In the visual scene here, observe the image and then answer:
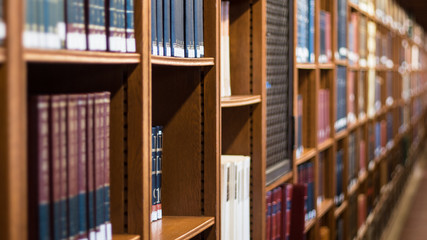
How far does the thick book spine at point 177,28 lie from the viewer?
5.88 ft

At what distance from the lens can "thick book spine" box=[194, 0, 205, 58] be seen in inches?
76.3

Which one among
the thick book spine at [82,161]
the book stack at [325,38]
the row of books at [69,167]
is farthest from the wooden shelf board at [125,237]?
the book stack at [325,38]

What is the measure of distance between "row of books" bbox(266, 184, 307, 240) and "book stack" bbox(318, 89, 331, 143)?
870mm

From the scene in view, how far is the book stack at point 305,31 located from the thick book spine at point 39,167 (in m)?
1.89

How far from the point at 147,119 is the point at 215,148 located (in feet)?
1.55

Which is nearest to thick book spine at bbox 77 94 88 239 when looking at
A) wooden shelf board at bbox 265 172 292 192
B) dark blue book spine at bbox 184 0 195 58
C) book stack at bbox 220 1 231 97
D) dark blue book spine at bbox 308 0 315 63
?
dark blue book spine at bbox 184 0 195 58

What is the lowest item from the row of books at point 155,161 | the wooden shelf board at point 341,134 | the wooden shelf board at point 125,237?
the wooden shelf board at point 125,237

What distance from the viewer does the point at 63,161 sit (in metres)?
1.26

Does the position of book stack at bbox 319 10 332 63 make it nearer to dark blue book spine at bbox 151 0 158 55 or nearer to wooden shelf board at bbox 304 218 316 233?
wooden shelf board at bbox 304 218 316 233

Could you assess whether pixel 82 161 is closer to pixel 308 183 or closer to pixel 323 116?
pixel 308 183

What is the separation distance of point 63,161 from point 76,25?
270 millimetres

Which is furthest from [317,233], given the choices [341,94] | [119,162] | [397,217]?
[397,217]

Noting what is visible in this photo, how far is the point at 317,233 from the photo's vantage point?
343 centimetres

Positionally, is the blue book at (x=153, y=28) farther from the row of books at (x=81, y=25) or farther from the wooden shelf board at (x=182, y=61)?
the row of books at (x=81, y=25)
